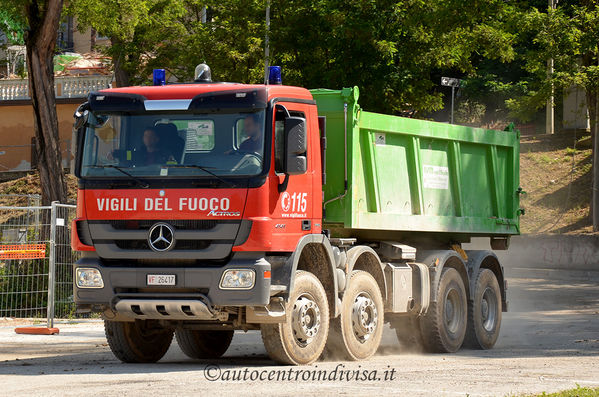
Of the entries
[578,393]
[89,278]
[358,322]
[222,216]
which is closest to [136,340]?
[89,278]

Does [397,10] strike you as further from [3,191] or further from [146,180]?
[3,191]

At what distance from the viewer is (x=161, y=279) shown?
1073 cm

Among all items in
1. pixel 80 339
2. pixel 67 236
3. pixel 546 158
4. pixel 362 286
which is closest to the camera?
pixel 362 286

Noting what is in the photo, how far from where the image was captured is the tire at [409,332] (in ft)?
47.6

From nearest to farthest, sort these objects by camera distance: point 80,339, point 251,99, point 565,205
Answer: point 251,99 → point 80,339 → point 565,205

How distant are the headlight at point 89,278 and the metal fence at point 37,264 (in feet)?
19.0

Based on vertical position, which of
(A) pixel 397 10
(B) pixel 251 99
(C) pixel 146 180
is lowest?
(C) pixel 146 180

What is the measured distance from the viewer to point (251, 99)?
1078cm

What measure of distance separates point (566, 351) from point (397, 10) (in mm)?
12287

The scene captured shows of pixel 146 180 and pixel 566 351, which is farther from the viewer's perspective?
pixel 566 351

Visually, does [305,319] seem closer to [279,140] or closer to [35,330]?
[279,140]

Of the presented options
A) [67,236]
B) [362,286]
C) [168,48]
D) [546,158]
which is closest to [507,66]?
[546,158]

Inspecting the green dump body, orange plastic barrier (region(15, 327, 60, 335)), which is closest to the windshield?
the green dump body

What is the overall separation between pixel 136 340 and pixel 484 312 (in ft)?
19.3
